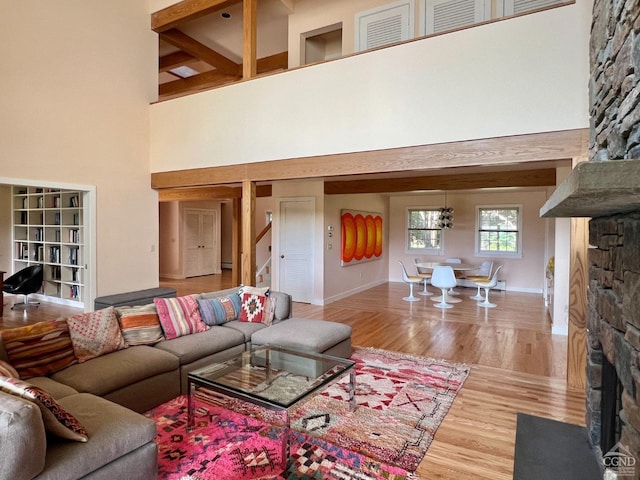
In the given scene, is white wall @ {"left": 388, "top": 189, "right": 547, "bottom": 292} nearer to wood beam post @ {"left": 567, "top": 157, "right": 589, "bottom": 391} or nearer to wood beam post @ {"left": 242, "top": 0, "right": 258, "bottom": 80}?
wood beam post @ {"left": 567, "top": 157, "right": 589, "bottom": 391}

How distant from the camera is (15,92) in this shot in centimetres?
450

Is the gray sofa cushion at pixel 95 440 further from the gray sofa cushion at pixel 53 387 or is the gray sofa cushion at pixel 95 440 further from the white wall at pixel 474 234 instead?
the white wall at pixel 474 234

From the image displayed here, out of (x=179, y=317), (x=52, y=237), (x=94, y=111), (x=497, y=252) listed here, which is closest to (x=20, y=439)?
(x=179, y=317)

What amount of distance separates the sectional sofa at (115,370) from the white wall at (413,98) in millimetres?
2136

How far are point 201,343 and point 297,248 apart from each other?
4.17 metres

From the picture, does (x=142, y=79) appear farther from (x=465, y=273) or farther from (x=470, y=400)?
(x=465, y=273)

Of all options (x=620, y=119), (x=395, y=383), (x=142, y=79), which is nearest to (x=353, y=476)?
(x=395, y=383)

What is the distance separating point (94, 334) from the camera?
296 centimetres

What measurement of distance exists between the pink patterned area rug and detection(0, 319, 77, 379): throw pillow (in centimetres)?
78

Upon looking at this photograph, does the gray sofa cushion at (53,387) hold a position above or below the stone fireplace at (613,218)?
below

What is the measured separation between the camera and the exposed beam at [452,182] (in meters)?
6.39

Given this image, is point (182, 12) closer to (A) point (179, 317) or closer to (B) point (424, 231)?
(A) point (179, 317)

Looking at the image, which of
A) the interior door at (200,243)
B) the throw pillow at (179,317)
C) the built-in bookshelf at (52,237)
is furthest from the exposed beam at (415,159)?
the interior door at (200,243)

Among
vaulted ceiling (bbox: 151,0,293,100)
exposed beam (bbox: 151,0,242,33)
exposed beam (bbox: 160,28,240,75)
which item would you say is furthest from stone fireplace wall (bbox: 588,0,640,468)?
exposed beam (bbox: 160,28,240,75)
